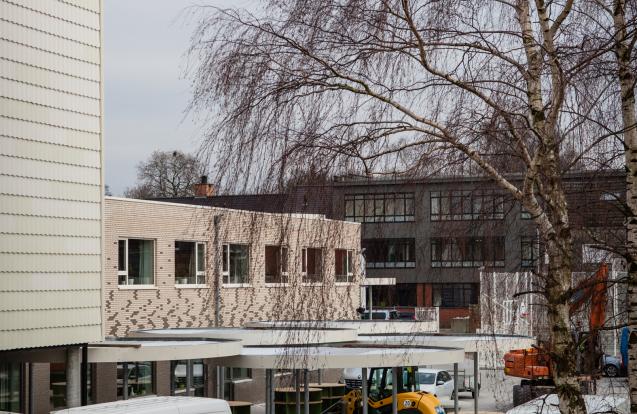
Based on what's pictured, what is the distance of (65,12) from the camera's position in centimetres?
1620

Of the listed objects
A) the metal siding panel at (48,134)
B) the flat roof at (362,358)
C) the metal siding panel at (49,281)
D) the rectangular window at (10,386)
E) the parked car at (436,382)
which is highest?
the metal siding panel at (48,134)

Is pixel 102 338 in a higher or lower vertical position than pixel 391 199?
lower

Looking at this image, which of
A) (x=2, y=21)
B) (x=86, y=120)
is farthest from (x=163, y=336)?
(x=2, y=21)

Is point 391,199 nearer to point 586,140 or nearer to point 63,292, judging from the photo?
point 586,140

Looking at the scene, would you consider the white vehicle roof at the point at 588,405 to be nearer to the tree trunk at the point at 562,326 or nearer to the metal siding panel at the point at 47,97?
the tree trunk at the point at 562,326

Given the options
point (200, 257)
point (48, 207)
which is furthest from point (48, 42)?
point (200, 257)

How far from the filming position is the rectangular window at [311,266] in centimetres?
891

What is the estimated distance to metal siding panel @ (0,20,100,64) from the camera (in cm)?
1493

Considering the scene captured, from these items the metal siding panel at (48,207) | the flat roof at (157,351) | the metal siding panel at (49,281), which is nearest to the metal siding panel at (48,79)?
the metal siding panel at (48,207)

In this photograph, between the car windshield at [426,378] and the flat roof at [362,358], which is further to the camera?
the car windshield at [426,378]

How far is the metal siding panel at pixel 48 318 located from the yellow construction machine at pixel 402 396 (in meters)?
9.06

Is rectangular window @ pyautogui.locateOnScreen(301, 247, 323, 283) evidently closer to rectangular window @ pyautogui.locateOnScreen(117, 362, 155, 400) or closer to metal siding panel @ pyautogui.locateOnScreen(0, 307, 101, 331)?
metal siding panel @ pyautogui.locateOnScreen(0, 307, 101, 331)

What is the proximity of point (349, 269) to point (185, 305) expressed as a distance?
23.5 m

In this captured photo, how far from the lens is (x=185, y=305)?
3206cm
